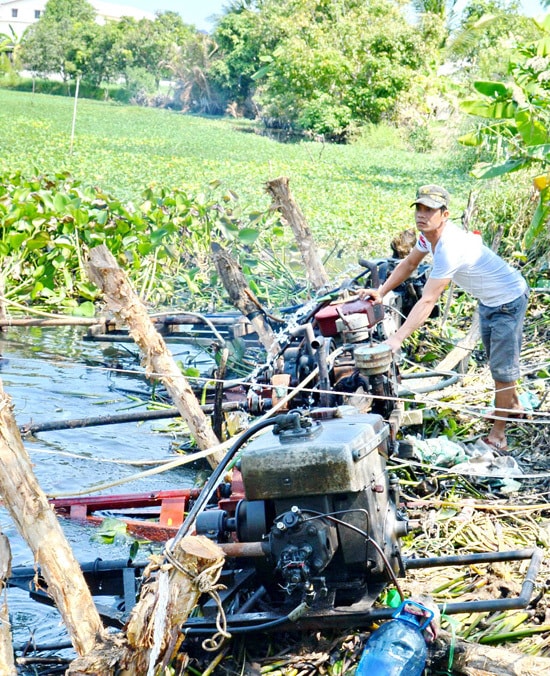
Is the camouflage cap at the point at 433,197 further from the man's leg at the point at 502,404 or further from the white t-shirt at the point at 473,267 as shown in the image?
the man's leg at the point at 502,404

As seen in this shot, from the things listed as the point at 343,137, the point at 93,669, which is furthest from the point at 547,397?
the point at 343,137

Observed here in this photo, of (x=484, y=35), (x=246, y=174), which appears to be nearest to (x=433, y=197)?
(x=246, y=174)

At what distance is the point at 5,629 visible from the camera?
314 centimetres

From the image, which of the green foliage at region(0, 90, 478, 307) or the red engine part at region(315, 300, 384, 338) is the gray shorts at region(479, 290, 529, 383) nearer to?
the red engine part at region(315, 300, 384, 338)

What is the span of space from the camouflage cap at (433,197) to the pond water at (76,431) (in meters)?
2.08

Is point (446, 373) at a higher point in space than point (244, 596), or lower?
higher

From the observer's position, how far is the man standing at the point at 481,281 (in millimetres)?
5445

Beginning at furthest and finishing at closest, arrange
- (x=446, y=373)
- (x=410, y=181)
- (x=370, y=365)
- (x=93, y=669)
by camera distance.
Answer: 1. (x=410, y=181)
2. (x=446, y=373)
3. (x=370, y=365)
4. (x=93, y=669)

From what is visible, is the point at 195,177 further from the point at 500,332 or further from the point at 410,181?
the point at 500,332

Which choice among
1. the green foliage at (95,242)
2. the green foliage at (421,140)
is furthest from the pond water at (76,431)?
the green foliage at (421,140)

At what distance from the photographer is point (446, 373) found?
645 centimetres

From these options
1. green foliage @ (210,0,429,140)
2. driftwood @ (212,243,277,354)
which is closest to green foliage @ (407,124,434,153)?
→ green foliage @ (210,0,429,140)

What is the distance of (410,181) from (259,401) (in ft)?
70.3

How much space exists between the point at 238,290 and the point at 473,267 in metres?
2.20
